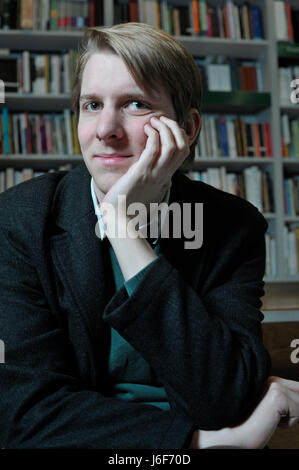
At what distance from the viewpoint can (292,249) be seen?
327 centimetres

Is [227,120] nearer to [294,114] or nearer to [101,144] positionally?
[294,114]

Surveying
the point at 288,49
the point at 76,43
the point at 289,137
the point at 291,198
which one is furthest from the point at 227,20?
the point at 291,198

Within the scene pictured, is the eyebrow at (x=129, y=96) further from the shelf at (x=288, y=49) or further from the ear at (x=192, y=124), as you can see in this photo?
the shelf at (x=288, y=49)

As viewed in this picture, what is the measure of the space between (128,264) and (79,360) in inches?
8.4

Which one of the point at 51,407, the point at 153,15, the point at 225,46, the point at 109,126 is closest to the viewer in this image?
the point at 51,407

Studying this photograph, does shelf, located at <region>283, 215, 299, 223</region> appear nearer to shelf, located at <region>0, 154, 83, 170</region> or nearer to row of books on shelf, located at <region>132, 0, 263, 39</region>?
row of books on shelf, located at <region>132, 0, 263, 39</region>

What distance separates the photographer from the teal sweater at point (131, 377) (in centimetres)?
88

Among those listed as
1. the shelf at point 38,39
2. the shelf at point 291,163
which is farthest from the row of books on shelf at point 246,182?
the shelf at point 38,39

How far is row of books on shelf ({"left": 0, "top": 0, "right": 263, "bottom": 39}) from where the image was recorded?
116 inches

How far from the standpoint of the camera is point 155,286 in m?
0.77

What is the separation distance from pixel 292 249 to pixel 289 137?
30.2 inches

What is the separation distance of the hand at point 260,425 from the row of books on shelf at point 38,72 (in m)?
2.60

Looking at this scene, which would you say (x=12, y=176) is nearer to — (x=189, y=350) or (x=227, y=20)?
(x=227, y=20)
